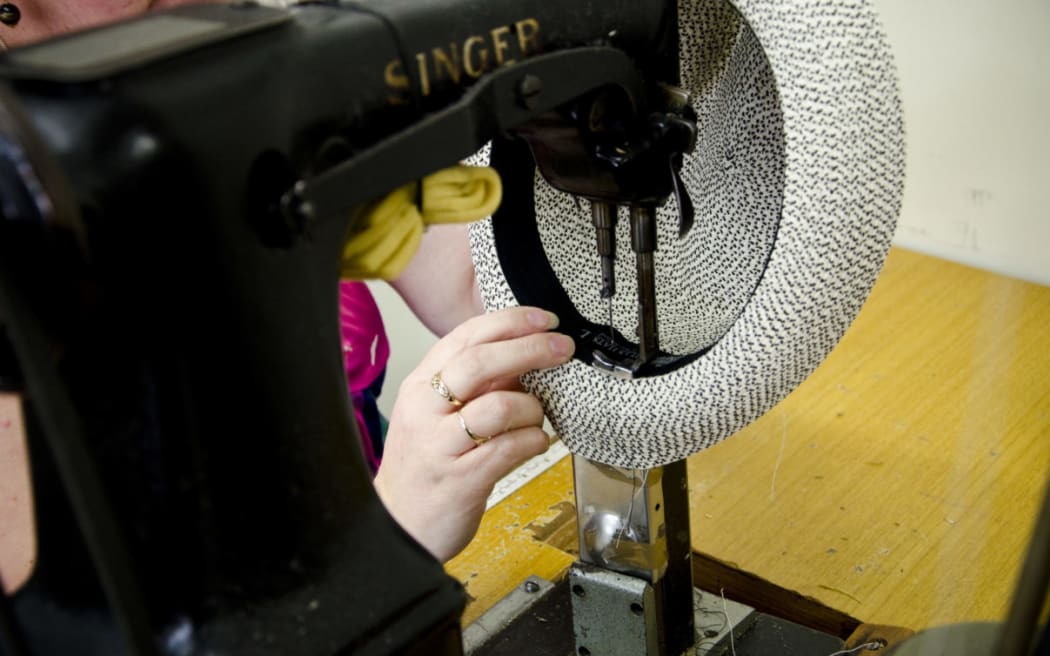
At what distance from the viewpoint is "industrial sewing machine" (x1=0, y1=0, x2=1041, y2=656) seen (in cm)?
26

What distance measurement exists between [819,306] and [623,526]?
198 mm

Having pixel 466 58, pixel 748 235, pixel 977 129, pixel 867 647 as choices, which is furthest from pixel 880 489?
pixel 466 58

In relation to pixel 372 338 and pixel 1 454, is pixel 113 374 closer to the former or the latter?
pixel 1 454

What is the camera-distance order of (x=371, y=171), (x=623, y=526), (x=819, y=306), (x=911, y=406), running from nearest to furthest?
(x=371, y=171) → (x=819, y=306) → (x=623, y=526) → (x=911, y=406)

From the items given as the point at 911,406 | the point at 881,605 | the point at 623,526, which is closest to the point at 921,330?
the point at 911,406

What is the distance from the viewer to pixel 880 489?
0.74 m

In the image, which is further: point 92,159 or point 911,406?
point 911,406

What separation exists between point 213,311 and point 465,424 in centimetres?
29

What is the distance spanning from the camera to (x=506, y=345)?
1.74ft

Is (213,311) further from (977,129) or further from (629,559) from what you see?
(977,129)

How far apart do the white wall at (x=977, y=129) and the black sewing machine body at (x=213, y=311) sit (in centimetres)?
66

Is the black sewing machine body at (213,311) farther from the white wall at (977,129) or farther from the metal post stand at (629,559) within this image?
the white wall at (977,129)

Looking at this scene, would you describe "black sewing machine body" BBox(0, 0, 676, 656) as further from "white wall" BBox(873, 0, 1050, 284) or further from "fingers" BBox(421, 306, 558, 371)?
"white wall" BBox(873, 0, 1050, 284)

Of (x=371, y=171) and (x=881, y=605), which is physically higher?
(x=371, y=171)
